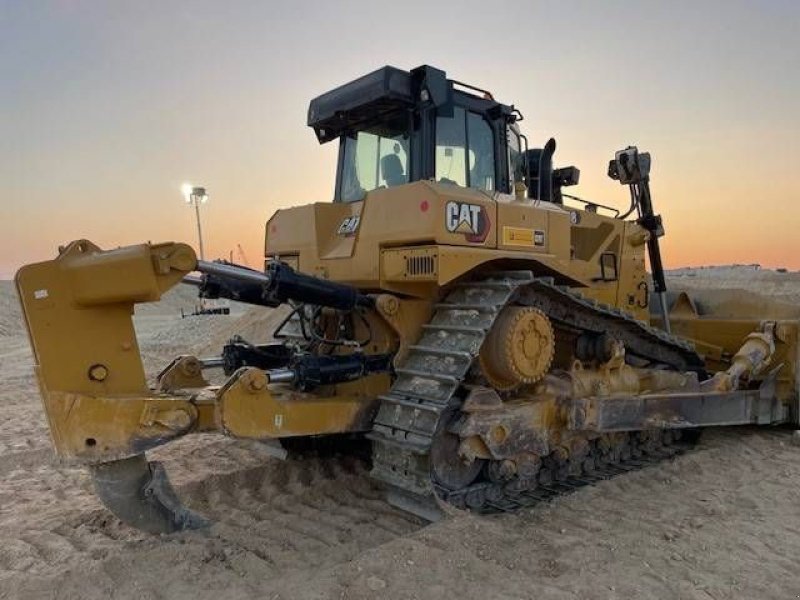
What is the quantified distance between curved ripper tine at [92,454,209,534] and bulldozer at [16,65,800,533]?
0.04 ft

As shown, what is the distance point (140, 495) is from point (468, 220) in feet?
9.44

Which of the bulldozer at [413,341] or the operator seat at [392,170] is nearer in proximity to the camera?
the bulldozer at [413,341]

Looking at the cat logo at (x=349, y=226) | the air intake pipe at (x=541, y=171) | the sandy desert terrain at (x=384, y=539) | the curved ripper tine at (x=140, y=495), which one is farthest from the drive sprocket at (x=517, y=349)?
the curved ripper tine at (x=140, y=495)

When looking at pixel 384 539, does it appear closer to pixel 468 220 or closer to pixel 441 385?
pixel 441 385

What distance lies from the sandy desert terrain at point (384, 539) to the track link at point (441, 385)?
273 millimetres

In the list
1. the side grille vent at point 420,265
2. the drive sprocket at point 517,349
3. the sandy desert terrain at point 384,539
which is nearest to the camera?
the sandy desert terrain at point 384,539

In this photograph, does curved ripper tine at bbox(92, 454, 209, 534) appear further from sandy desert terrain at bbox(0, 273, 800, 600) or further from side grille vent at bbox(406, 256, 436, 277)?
side grille vent at bbox(406, 256, 436, 277)

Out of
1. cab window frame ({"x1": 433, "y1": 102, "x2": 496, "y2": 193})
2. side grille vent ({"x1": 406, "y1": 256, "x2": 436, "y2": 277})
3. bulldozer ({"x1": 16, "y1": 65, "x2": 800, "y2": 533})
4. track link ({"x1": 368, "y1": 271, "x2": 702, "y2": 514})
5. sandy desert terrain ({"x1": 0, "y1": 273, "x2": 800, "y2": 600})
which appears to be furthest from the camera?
cab window frame ({"x1": 433, "y1": 102, "x2": 496, "y2": 193})

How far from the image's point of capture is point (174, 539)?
4.26 metres

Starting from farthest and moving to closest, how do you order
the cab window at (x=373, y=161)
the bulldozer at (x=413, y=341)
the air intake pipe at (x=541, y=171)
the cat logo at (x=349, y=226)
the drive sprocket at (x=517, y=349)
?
the air intake pipe at (x=541, y=171) → the cab window at (x=373, y=161) → the cat logo at (x=349, y=226) → the drive sprocket at (x=517, y=349) → the bulldozer at (x=413, y=341)

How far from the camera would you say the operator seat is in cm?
559

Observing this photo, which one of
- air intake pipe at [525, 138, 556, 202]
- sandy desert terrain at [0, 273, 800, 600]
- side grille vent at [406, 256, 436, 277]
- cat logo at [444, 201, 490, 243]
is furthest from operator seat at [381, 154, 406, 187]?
sandy desert terrain at [0, 273, 800, 600]

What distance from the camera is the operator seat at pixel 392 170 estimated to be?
5.59 meters

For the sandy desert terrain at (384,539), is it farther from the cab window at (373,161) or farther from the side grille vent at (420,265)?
the cab window at (373,161)
